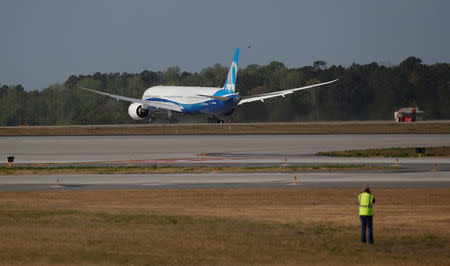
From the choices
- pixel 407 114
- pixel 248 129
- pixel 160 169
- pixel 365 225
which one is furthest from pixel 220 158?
pixel 407 114

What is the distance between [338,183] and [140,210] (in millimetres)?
13966

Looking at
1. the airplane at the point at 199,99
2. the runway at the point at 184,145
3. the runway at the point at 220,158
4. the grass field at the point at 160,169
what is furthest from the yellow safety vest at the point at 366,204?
the airplane at the point at 199,99

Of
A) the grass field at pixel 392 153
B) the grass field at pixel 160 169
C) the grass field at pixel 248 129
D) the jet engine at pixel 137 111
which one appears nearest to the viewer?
the grass field at pixel 160 169

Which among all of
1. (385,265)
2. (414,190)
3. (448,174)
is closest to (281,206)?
(414,190)

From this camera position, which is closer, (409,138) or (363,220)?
(363,220)

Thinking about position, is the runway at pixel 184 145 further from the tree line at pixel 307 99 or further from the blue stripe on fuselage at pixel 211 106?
the tree line at pixel 307 99

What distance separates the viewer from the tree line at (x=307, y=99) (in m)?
116

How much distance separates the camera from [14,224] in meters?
28.2

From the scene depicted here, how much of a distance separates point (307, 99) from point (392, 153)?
60.5 metres

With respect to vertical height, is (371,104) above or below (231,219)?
above

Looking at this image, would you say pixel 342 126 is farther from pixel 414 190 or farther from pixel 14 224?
pixel 14 224

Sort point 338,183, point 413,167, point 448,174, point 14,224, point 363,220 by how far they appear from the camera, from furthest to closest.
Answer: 1. point 413,167
2. point 448,174
3. point 338,183
4. point 14,224
5. point 363,220

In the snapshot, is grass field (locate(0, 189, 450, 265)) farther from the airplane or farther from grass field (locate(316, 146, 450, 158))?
the airplane

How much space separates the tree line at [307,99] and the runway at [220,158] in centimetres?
3133
